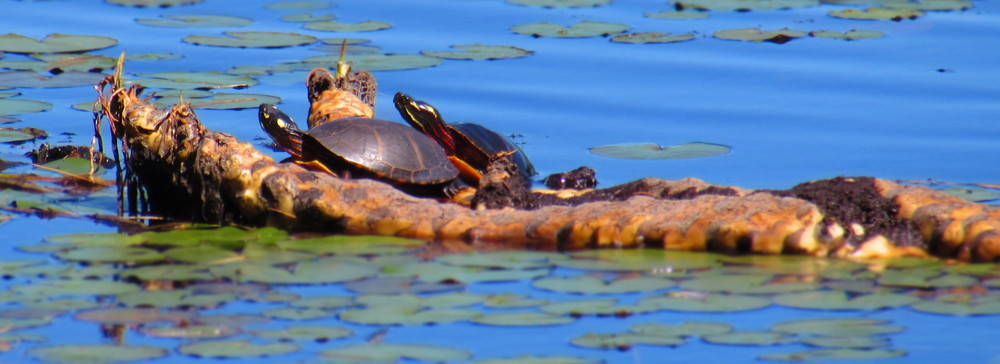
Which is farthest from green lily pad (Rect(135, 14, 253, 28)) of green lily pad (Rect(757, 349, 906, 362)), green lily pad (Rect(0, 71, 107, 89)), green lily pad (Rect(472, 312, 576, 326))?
green lily pad (Rect(757, 349, 906, 362))

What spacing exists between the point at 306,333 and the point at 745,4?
9.22 metres

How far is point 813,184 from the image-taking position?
546cm

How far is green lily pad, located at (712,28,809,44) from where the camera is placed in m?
10.9

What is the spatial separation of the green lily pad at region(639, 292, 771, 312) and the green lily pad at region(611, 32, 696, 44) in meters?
6.52

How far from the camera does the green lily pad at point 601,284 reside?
4.52 m

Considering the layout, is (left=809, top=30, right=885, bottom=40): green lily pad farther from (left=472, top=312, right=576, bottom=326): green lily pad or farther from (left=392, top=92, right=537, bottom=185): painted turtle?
(left=472, top=312, right=576, bottom=326): green lily pad

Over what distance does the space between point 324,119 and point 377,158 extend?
1.03m

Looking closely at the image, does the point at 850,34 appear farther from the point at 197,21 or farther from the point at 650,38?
the point at 197,21

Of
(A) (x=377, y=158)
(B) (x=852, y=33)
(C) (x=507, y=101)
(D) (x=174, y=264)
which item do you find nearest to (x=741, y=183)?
(A) (x=377, y=158)

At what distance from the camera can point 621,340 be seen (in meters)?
4.03

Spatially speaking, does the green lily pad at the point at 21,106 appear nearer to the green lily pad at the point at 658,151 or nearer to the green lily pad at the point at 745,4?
the green lily pad at the point at 658,151

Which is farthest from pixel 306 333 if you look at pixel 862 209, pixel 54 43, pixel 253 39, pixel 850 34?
pixel 850 34

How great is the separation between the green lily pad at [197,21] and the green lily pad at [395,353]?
785 cm

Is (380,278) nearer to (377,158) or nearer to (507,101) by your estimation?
(377,158)
